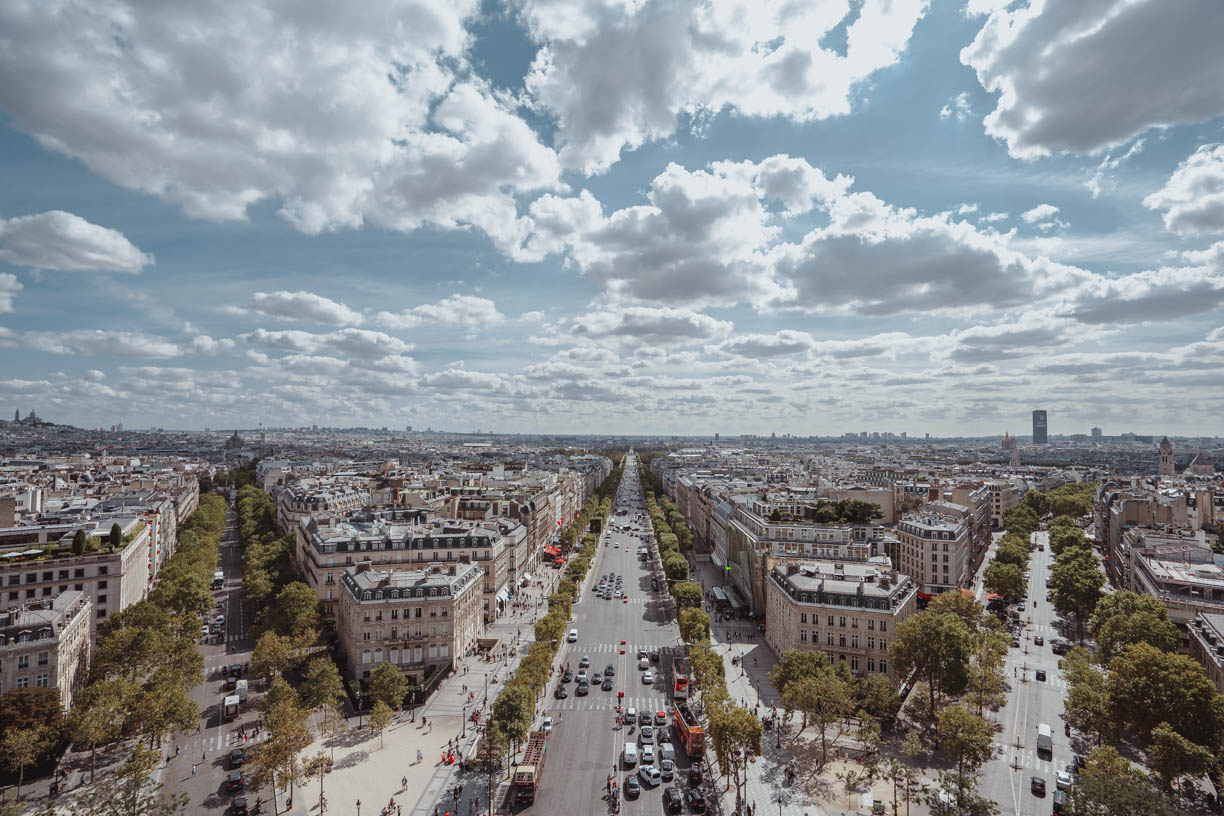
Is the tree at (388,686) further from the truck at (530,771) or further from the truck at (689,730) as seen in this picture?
the truck at (689,730)

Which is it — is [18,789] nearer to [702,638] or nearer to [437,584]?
[437,584]

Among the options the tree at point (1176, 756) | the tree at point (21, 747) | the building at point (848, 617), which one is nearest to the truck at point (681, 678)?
the building at point (848, 617)

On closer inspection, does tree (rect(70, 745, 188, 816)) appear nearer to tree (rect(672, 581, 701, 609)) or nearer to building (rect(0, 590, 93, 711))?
building (rect(0, 590, 93, 711))

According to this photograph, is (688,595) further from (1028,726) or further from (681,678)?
(1028,726)

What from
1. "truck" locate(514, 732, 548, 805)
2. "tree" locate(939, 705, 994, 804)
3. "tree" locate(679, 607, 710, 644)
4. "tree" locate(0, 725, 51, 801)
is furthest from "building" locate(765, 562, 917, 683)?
"tree" locate(0, 725, 51, 801)

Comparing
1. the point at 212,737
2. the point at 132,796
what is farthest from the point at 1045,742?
the point at 212,737

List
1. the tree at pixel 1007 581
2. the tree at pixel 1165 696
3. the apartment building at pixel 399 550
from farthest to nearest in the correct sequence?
the tree at pixel 1007 581
the apartment building at pixel 399 550
the tree at pixel 1165 696

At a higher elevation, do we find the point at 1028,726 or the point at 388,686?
the point at 388,686
